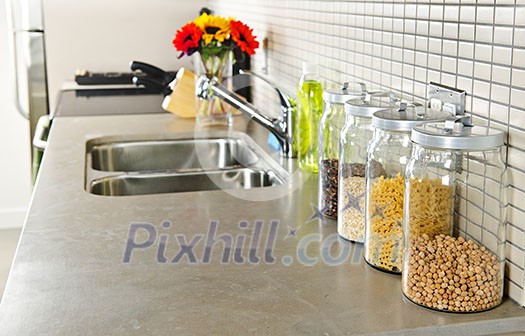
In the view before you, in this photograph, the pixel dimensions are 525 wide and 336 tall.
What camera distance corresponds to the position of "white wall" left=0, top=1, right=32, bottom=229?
457cm

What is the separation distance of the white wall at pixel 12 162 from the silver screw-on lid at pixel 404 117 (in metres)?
3.77

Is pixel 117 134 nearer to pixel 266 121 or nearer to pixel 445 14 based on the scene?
pixel 266 121

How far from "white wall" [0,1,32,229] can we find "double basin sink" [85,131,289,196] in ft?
7.69

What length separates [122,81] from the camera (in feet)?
11.8

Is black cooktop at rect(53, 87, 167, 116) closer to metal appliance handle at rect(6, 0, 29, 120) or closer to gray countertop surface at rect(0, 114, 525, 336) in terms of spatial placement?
metal appliance handle at rect(6, 0, 29, 120)

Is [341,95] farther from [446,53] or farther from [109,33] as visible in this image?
[109,33]

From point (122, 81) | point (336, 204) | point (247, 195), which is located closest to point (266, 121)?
point (247, 195)

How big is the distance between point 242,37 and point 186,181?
66cm

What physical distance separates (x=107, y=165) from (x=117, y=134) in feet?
0.37

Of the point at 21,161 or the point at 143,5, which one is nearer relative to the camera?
the point at 143,5

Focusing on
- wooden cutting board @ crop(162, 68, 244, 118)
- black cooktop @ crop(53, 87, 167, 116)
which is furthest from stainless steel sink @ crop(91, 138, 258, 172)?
black cooktop @ crop(53, 87, 167, 116)

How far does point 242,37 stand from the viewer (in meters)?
2.58

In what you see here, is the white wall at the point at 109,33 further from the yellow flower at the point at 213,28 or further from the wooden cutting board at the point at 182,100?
the yellow flower at the point at 213,28

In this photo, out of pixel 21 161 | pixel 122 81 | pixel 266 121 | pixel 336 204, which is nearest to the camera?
pixel 336 204
